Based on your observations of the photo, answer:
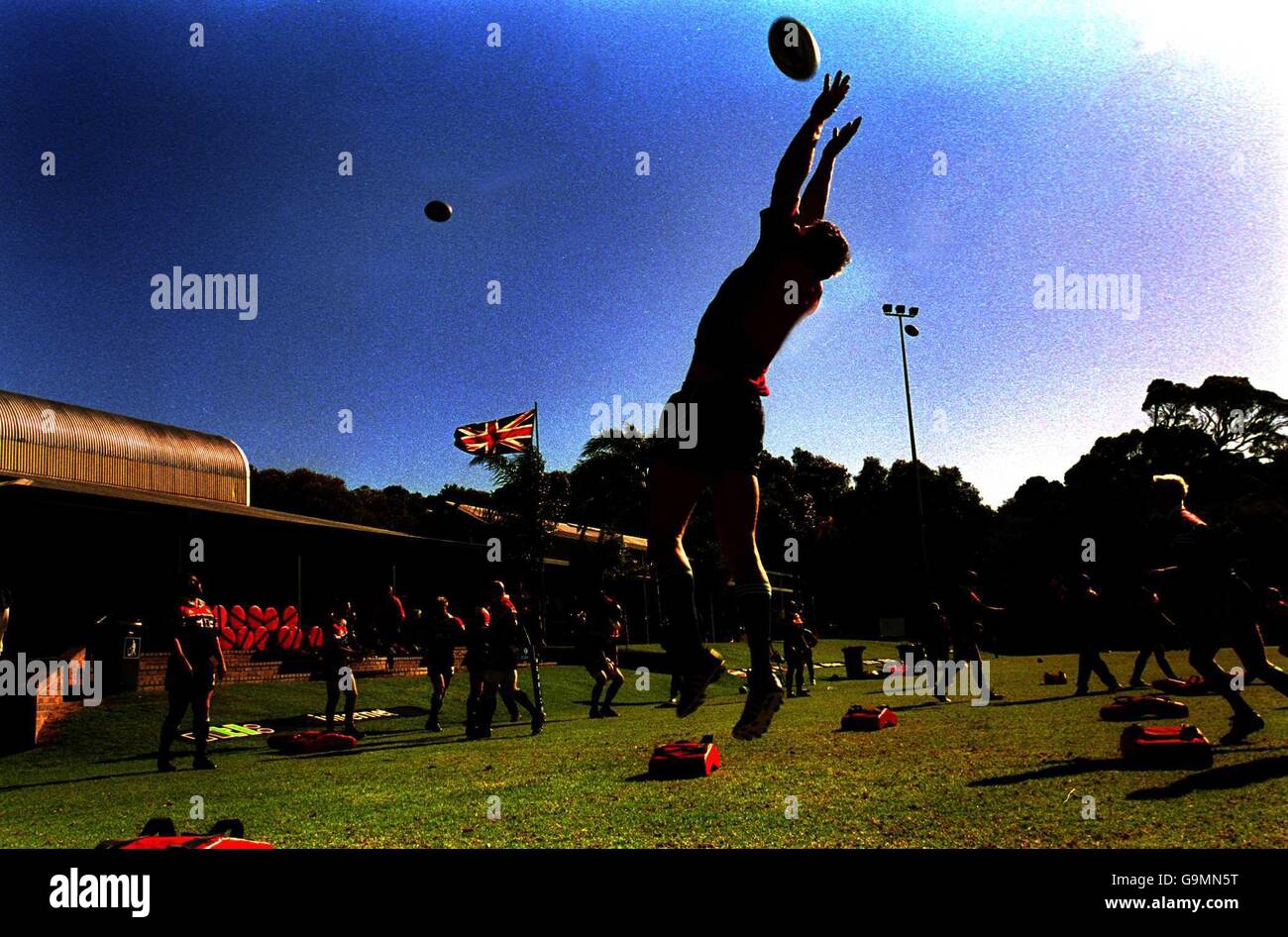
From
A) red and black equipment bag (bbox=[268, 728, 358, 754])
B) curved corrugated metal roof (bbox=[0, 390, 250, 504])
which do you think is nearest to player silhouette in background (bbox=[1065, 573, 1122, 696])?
red and black equipment bag (bbox=[268, 728, 358, 754])

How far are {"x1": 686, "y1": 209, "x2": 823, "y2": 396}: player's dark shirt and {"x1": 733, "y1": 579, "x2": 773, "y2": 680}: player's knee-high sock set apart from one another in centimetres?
82

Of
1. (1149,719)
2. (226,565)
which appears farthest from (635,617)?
(1149,719)

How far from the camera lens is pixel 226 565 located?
27.6 meters

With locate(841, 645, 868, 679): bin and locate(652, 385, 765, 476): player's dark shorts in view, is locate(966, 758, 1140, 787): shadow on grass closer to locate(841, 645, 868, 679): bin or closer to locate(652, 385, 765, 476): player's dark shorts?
locate(652, 385, 765, 476): player's dark shorts

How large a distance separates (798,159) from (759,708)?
2.24 meters

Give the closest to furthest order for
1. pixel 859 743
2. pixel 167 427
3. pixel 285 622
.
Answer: pixel 859 743
pixel 285 622
pixel 167 427

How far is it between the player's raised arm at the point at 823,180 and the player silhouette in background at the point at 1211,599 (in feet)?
20.6

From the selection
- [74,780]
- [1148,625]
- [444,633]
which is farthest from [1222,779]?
[74,780]

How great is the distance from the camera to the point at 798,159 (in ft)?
10.3

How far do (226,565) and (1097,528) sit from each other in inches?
1912

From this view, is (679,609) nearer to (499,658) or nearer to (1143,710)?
(1143,710)

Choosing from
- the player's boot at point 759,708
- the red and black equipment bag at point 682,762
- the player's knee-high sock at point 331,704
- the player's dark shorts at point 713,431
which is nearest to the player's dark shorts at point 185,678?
the player's knee-high sock at point 331,704

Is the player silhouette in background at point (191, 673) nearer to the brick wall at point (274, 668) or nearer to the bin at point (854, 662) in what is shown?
the brick wall at point (274, 668)
